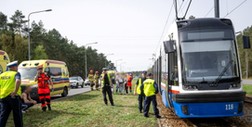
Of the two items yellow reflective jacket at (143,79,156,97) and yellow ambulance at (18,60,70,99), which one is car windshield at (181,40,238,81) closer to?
yellow reflective jacket at (143,79,156,97)

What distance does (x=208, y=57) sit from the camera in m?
9.23

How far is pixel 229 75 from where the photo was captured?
901cm

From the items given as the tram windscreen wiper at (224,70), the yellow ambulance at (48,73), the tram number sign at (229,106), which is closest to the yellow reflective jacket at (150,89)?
the tram windscreen wiper at (224,70)

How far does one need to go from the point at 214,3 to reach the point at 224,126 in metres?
9.50

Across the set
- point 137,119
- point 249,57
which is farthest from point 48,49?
point 137,119

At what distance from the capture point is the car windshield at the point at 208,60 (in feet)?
29.6

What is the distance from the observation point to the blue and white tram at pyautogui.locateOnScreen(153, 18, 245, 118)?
28.6 feet

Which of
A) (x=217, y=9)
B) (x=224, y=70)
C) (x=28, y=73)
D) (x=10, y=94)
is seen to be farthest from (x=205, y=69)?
(x=28, y=73)

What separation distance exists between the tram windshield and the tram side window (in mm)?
406

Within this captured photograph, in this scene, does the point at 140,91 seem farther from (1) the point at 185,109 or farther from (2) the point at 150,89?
(1) the point at 185,109

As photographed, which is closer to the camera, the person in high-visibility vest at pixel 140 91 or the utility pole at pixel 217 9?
the person in high-visibility vest at pixel 140 91

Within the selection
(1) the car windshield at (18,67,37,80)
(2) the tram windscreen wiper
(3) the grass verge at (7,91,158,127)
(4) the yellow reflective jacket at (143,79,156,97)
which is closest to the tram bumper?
(2) the tram windscreen wiper

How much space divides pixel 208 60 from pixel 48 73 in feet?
38.8

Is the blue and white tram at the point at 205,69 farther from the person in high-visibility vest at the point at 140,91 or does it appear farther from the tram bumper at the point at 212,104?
the person in high-visibility vest at the point at 140,91
